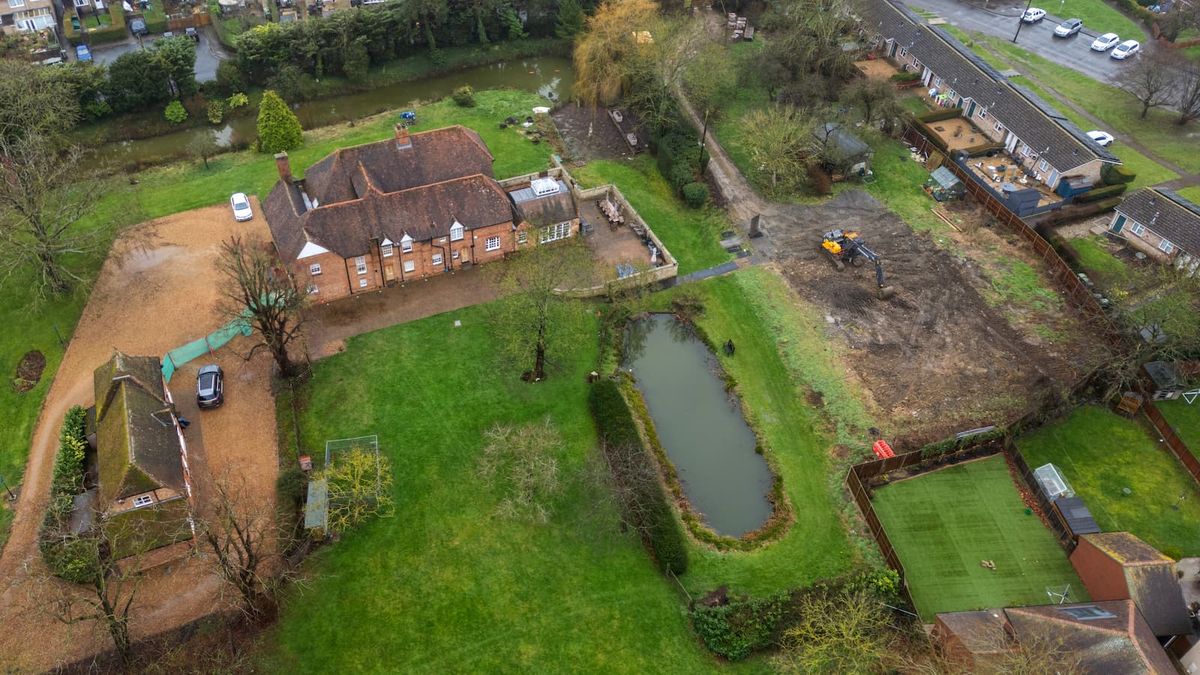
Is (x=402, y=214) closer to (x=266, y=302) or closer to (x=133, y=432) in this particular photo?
(x=266, y=302)

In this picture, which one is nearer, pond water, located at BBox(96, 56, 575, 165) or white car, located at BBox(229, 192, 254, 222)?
white car, located at BBox(229, 192, 254, 222)

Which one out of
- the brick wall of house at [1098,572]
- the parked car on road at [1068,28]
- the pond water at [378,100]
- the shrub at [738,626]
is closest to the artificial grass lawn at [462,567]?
the shrub at [738,626]

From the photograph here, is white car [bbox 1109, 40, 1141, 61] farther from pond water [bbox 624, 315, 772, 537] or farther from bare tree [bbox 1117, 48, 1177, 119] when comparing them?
pond water [bbox 624, 315, 772, 537]

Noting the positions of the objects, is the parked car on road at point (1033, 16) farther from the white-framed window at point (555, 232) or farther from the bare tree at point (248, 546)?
the bare tree at point (248, 546)

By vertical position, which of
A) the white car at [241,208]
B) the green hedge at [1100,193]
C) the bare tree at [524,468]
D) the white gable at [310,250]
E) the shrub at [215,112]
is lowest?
the bare tree at [524,468]

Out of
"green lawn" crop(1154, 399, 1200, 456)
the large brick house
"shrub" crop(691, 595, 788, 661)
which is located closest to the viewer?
"shrub" crop(691, 595, 788, 661)

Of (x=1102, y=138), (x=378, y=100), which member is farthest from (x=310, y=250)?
(x=1102, y=138)

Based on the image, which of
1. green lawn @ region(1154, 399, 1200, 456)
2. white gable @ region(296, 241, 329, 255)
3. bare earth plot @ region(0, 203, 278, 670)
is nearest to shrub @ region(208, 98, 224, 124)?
bare earth plot @ region(0, 203, 278, 670)
